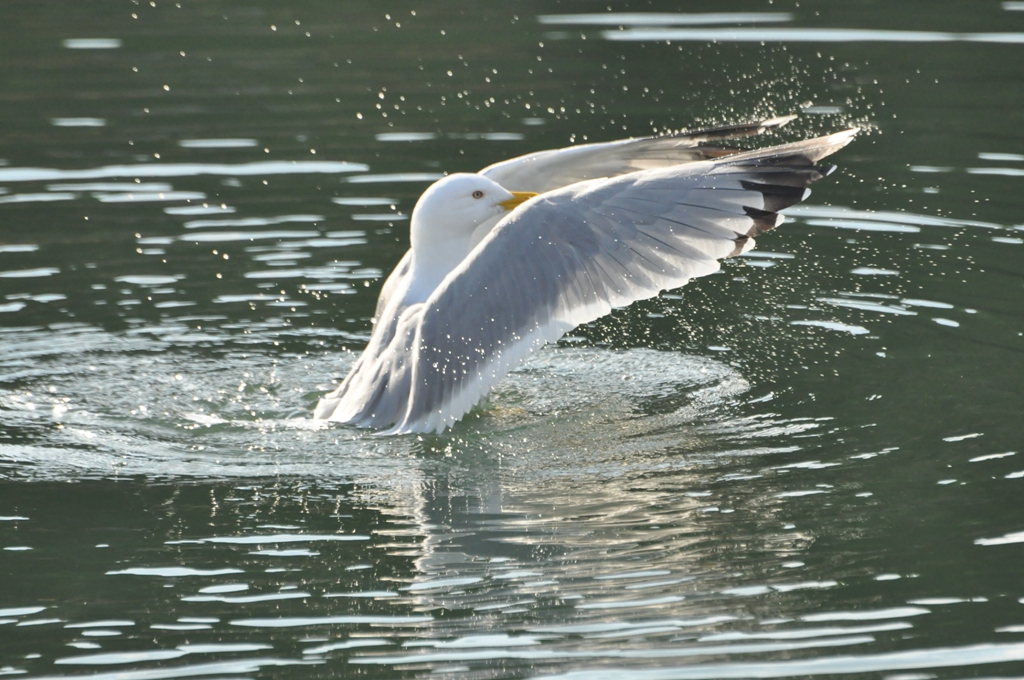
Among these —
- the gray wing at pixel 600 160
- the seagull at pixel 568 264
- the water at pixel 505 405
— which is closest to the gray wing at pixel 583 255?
the seagull at pixel 568 264

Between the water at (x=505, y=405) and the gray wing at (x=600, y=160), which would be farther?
the gray wing at (x=600, y=160)

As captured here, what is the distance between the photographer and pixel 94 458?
20.1ft

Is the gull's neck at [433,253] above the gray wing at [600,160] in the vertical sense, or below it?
below

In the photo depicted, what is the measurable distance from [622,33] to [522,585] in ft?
32.9

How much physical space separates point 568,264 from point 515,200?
86 cm

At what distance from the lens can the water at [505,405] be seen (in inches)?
180

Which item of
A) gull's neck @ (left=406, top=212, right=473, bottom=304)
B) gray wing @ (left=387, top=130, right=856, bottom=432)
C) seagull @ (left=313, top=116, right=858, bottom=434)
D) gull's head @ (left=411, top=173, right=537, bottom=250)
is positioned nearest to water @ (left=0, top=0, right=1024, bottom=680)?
seagull @ (left=313, top=116, right=858, bottom=434)

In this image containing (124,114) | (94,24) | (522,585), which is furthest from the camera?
(94,24)

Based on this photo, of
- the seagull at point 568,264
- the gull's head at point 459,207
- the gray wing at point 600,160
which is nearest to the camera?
the seagull at point 568,264

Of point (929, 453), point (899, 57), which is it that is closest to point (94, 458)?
point (929, 453)

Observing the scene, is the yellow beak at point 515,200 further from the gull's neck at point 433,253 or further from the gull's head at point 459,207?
the gull's neck at point 433,253

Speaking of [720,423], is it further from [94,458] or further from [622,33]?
[622,33]

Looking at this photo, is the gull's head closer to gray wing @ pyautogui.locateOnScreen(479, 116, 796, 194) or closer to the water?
gray wing @ pyautogui.locateOnScreen(479, 116, 796, 194)

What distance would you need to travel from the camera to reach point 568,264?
6.09 metres
